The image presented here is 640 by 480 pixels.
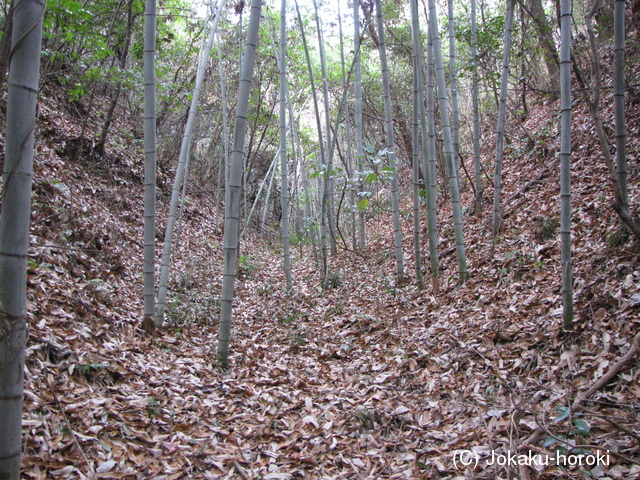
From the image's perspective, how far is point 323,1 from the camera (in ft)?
24.6

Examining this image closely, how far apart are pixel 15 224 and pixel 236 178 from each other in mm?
2130

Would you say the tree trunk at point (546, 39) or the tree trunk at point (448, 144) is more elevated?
the tree trunk at point (546, 39)

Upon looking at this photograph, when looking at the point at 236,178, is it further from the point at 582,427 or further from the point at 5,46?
the point at 582,427

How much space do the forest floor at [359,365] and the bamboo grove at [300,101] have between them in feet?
1.20

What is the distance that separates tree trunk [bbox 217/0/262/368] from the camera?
10.6 feet

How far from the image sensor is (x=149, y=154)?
3676 mm

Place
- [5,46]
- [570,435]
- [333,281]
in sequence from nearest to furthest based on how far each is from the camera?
[5,46]
[570,435]
[333,281]

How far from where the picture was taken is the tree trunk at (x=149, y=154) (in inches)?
139

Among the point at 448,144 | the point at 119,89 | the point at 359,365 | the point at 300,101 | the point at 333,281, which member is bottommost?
the point at 359,365

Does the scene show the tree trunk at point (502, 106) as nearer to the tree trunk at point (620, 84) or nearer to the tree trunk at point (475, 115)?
the tree trunk at point (475, 115)

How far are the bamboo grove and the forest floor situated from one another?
0.36m

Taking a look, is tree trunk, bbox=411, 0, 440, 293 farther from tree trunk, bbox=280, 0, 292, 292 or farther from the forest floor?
tree trunk, bbox=280, 0, 292, 292

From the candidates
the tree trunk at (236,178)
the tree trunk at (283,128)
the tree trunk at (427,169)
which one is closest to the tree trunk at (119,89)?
the tree trunk at (283,128)

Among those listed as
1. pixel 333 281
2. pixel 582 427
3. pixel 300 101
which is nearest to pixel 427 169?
pixel 333 281
